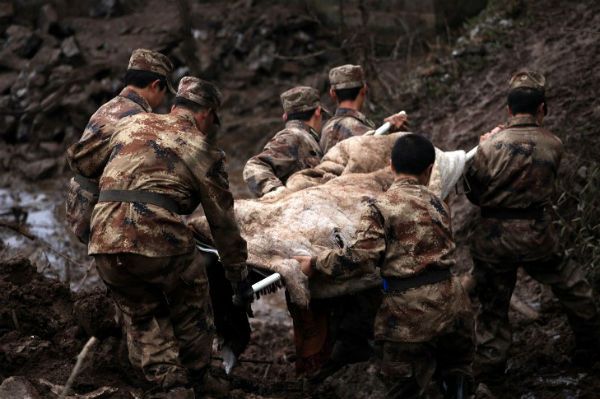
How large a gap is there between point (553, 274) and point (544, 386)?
0.77 meters

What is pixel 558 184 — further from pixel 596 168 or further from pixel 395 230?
pixel 395 230

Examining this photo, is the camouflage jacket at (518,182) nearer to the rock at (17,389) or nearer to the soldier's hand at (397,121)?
the soldier's hand at (397,121)

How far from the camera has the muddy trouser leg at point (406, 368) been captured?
4184 mm

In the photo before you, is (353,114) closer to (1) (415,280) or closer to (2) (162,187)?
(1) (415,280)

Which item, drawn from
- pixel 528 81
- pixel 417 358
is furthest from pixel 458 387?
pixel 528 81

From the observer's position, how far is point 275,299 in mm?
8773

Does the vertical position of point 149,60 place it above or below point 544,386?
above

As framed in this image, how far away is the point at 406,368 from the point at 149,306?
1386 millimetres

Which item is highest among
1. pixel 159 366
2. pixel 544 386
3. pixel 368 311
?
pixel 159 366

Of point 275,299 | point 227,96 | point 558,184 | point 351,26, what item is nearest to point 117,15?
point 227,96

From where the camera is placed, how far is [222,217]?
161 inches

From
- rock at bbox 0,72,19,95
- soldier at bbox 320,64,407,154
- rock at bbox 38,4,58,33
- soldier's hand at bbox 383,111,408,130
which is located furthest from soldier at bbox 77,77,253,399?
rock at bbox 38,4,58,33

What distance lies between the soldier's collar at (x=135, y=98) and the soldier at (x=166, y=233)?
0.75 meters

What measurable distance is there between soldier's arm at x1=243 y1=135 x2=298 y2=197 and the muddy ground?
1.32 metres
